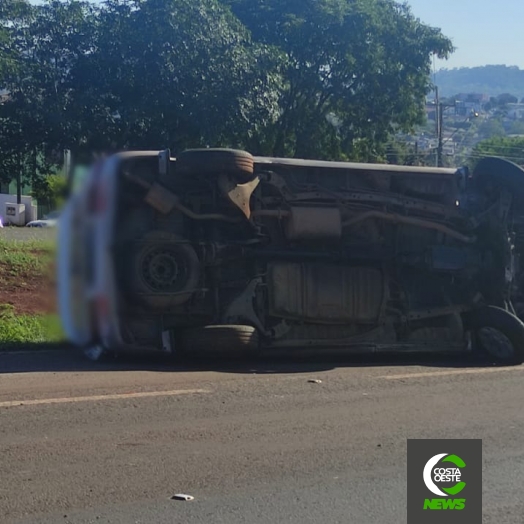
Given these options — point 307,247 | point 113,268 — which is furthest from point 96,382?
point 307,247

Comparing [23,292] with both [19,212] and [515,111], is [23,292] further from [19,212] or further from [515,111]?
[515,111]

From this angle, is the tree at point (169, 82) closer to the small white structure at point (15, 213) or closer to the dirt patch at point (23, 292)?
the dirt patch at point (23, 292)

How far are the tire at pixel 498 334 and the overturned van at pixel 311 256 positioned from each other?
13 millimetres

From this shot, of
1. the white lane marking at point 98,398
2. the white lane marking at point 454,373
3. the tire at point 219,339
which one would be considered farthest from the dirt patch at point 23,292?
the white lane marking at point 454,373

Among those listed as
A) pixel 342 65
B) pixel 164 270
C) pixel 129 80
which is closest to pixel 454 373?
pixel 164 270

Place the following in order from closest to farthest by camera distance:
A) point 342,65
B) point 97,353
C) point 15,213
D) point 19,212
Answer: point 97,353 < point 342,65 < point 19,212 < point 15,213

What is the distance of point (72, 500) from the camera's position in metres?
5.25

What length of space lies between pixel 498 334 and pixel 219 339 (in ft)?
9.40

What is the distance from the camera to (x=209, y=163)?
913 centimetres

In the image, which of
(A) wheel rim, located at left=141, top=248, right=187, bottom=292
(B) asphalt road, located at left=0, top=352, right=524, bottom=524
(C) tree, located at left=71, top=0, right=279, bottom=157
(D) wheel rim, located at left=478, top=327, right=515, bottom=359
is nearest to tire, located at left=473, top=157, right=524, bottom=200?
(D) wheel rim, located at left=478, top=327, right=515, bottom=359

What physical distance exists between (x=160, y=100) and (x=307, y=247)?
11.1 metres

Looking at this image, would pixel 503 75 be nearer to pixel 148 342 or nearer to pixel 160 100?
pixel 160 100

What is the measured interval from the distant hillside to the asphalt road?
145 m

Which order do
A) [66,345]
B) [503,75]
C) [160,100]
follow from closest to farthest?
[66,345] < [160,100] < [503,75]
